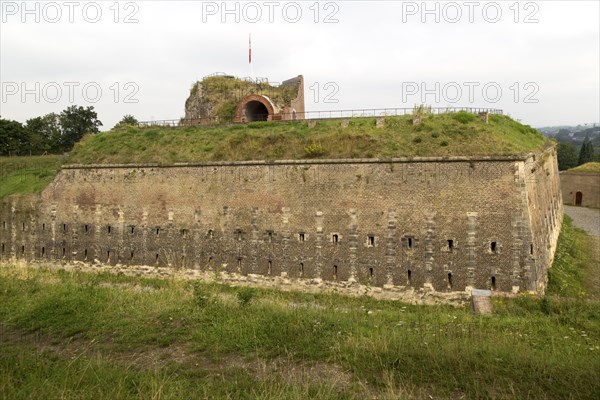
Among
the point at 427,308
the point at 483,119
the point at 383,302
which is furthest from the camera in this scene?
the point at 483,119

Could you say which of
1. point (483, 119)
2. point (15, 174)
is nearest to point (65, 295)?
point (483, 119)

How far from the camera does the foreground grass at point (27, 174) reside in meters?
22.6

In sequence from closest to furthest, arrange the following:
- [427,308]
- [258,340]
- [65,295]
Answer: [258,340], [65,295], [427,308]

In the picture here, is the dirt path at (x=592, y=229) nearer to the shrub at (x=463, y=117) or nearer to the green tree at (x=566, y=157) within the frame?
the shrub at (x=463, y=117)

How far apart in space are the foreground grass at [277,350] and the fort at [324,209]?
3.73 metres

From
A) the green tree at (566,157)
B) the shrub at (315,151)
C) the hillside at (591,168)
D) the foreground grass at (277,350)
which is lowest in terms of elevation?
the foreground grass at (277,350)

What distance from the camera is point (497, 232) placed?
575 inches

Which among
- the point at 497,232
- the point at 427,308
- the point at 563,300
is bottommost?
the point at 427,308

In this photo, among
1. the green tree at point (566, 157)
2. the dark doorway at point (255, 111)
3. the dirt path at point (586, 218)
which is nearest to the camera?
the dark doorway at point (255, 111)

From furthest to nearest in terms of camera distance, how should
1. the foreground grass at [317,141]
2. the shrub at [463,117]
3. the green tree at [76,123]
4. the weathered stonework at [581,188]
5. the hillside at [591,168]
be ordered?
the green tree at [76,123] < the hillside at [591,168] < the weathered stonework at [581,188] < the shrub at [463,117] < the foreground grass at [317,141]

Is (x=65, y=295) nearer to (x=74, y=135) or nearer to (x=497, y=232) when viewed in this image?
(x=497, y=232)

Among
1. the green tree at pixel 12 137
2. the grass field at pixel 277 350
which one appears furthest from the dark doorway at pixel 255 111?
the green tree at pixel 12 137

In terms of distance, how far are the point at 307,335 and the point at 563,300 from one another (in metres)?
7.83

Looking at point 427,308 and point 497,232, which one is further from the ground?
point 497,232
